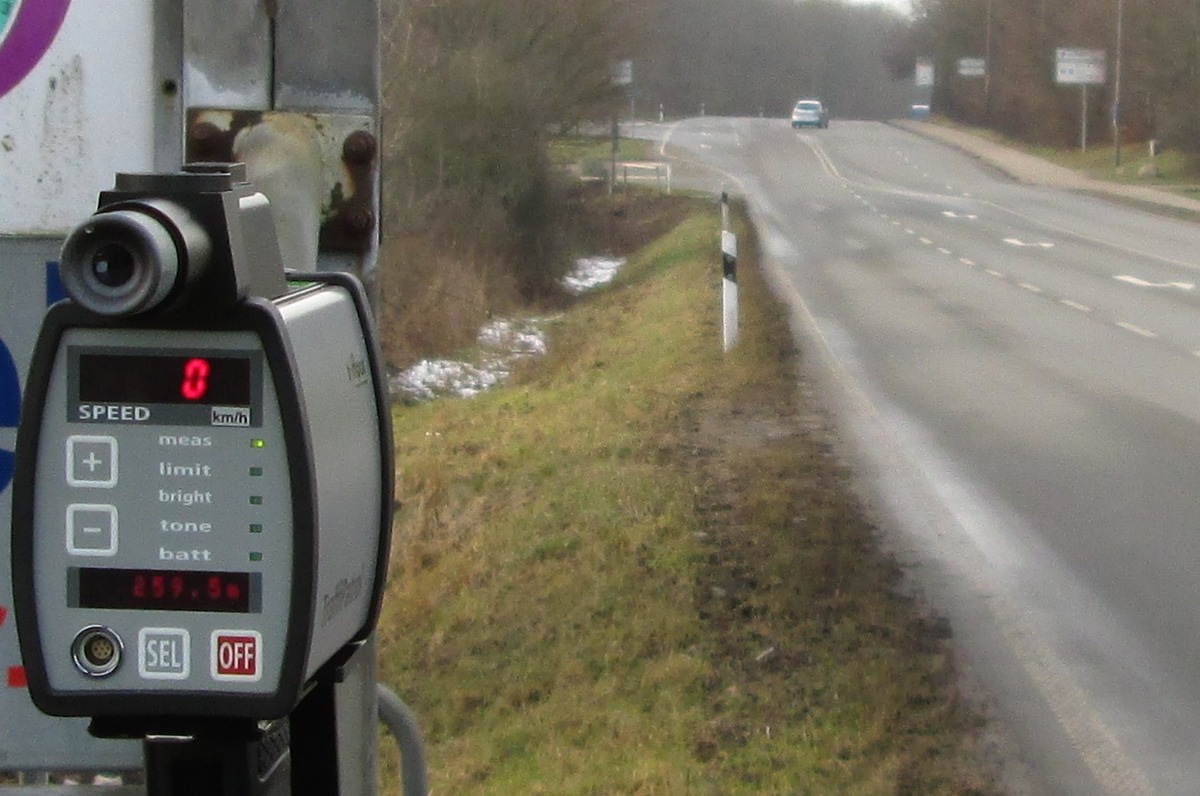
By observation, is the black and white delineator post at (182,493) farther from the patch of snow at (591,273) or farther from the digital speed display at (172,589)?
the patch of snow at (591,273)

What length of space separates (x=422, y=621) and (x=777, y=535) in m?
1.68

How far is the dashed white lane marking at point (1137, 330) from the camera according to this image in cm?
1666

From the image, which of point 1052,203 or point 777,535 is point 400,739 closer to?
point 777,535

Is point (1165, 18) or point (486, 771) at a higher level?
point (1165, 18)

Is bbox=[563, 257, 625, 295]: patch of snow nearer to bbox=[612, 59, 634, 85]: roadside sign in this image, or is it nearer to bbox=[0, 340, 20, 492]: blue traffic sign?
bbox=[612, 59, 634, 85]: roadside sign

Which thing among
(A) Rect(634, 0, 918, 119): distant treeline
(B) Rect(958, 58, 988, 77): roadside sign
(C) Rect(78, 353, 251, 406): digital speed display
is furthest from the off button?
(A) Rect(634, 0, 918, 119): distant treeline

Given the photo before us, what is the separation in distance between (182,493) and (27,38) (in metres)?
0.90

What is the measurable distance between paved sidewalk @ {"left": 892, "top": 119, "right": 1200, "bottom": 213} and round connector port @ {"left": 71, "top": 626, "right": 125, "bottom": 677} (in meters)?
39.0

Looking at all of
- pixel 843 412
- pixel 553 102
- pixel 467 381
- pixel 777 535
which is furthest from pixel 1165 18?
pixel 777 535

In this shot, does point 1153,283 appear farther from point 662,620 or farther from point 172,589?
point 172,589

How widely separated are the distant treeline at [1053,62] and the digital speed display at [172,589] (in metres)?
50.7

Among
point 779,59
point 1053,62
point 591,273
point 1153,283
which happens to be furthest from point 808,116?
point 1153,283

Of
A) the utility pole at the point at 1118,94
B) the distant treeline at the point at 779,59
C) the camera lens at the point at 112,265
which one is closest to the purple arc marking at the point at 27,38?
the camera lens at the point at 112,265

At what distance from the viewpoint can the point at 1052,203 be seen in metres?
41.0
